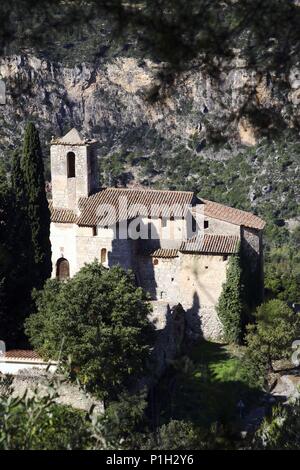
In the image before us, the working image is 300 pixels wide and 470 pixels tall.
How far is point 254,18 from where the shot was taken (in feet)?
51.2

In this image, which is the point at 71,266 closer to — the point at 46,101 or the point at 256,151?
the point at 256,151

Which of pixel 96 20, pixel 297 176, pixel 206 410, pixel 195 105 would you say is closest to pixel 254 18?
pixel 96 20

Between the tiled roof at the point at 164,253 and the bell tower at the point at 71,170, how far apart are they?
3426 millimetres

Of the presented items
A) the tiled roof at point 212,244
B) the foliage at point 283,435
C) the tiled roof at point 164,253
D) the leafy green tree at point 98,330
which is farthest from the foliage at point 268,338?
the foliage at point 283,435

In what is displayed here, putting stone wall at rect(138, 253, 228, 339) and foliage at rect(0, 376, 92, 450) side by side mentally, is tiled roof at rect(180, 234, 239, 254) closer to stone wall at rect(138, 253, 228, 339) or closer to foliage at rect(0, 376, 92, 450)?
stone wall at rect(138, 253, 228, 339)

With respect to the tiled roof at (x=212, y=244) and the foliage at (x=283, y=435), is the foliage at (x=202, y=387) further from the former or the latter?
the foliage at (x=283, y=435)

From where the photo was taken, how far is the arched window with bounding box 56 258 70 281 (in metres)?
37.1

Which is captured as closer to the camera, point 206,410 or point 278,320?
point 206,410

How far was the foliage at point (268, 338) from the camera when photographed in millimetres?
33969

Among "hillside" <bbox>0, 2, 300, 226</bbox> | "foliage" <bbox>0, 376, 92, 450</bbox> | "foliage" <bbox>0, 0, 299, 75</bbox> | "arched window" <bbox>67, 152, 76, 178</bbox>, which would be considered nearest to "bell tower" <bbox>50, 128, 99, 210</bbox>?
"arched window" <bbox>67, 152, 76, 178</bbox>

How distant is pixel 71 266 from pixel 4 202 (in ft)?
14.8

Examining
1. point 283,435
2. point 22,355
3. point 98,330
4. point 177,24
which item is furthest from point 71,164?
point 177,24

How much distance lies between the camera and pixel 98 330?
2897 cm

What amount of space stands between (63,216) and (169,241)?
4.12 meters
